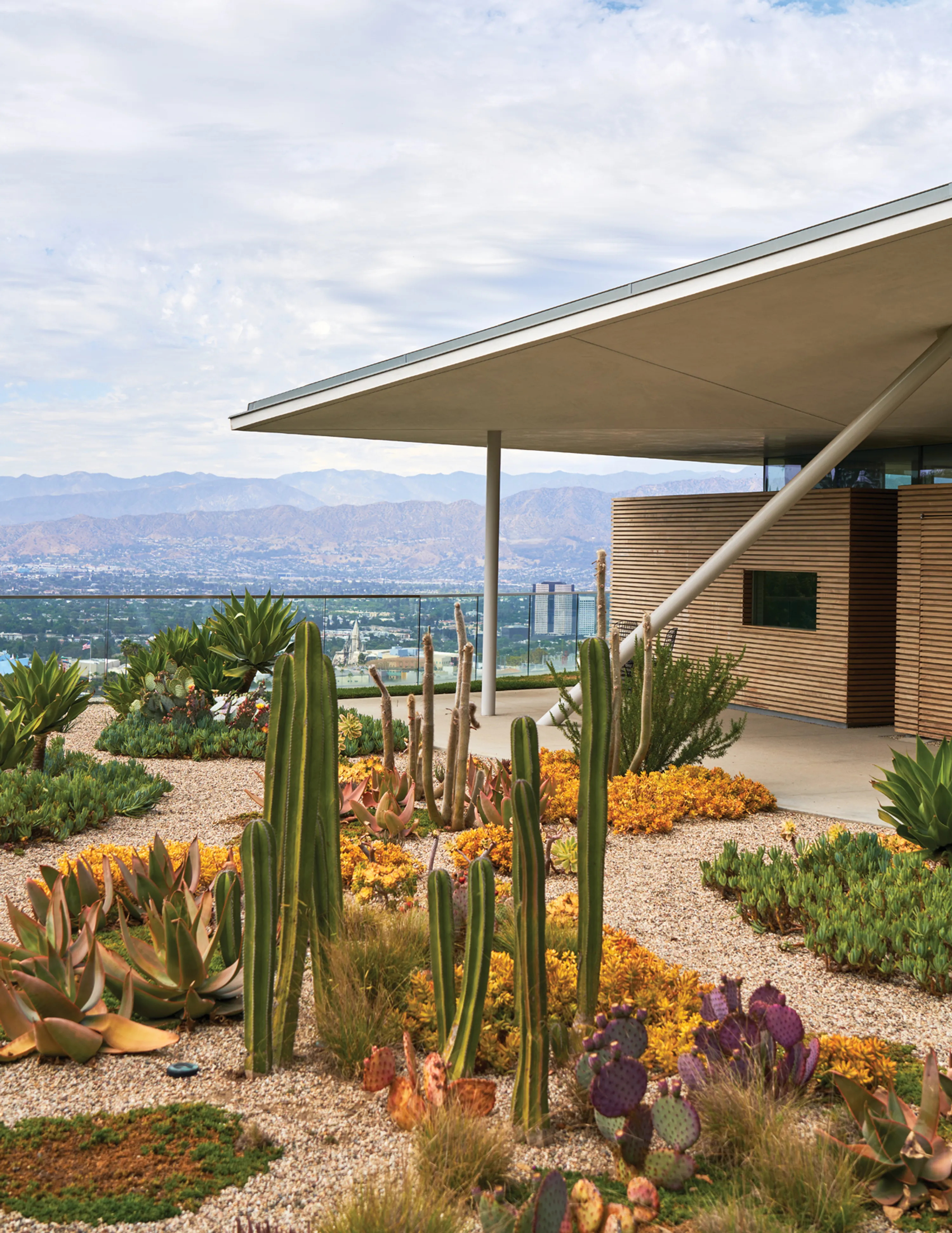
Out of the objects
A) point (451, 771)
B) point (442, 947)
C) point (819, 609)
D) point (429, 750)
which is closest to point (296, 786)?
point (442, 947)

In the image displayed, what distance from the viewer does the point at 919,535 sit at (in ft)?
33.2

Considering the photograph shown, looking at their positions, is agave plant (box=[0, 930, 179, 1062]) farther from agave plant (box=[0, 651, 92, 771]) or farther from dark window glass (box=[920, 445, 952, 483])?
dark window glass (box=[920, 445, 952, 483])

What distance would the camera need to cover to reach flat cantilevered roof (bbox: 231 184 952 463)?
19.2 ft

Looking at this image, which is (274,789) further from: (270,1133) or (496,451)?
(496,451)

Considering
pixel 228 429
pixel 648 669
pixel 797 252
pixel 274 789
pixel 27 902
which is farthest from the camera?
pixel 228 429

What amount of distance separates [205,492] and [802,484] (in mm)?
96800

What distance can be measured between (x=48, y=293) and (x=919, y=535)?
82029 millimetres

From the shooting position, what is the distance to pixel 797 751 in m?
9.69

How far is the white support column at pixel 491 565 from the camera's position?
11992 mm

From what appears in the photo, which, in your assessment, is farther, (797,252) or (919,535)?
(919,535)

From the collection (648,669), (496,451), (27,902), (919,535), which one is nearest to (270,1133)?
(27,902)

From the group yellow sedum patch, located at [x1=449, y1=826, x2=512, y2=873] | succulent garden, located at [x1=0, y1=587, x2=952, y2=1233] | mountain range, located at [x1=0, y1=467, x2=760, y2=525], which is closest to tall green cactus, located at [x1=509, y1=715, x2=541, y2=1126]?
succulent garden, located at [x1=0, y1=587, x2=952, y2=1233]

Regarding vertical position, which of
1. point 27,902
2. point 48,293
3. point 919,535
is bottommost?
point 27,902

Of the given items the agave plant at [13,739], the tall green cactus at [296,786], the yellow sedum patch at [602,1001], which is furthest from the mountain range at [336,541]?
the tall green cactus at [296,786]
